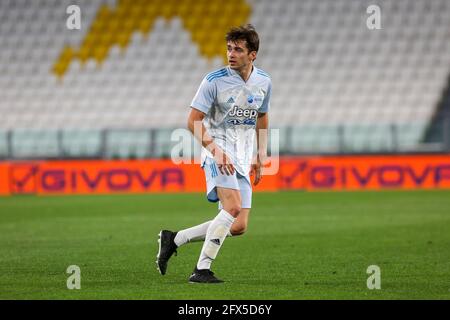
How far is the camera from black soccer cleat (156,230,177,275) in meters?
7.77

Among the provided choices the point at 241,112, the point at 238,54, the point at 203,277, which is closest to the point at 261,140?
the point at 241,112

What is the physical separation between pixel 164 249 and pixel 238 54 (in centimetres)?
181

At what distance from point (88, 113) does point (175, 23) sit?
3.93 m

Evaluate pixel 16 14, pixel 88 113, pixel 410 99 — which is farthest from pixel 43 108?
pixel 410 99

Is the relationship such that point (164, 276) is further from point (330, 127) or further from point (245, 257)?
point (330, 127)

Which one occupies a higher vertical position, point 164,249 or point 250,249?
point 164,249

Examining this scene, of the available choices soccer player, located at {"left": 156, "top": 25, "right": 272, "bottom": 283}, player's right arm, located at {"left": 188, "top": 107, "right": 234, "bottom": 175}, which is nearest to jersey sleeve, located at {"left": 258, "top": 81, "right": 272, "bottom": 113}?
soccer player, located at {"left": 156, "top": 25, "right": 272, "bottom": 283}

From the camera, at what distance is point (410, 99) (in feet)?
84.4

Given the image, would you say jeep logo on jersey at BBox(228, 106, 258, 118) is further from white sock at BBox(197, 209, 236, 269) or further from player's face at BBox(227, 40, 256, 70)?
white sock at BBox(197, 209, 236, 269)

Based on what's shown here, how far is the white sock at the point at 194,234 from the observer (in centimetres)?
770

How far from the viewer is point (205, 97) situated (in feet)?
24.0

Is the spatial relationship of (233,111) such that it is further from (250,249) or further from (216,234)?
(250,249)

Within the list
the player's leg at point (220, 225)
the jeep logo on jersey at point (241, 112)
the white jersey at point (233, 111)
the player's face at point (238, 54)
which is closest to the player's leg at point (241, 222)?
the player's leg at point (220, 225)

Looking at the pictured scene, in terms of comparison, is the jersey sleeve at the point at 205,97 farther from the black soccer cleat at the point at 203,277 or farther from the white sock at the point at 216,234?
the black soccer cleat at the point at 203,277
